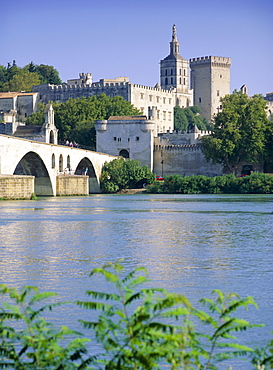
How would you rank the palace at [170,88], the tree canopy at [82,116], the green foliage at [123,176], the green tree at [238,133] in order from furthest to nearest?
the palace at [170,88], the tree canopy at [82,116], the green tree at [238,133], the green foliage at [123,176]

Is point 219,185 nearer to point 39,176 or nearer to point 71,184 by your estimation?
point 71,184

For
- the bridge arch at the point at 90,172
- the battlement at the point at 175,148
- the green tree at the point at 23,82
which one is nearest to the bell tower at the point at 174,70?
the green tree at the point at 23,82

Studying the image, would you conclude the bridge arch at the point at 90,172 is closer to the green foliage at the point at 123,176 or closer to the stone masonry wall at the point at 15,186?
the green foliage at the point at 123,176

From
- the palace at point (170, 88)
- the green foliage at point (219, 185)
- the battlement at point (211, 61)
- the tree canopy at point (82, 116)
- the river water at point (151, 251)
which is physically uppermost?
the battlement at point (211, 61)

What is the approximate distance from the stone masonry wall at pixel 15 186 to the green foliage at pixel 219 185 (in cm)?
1981

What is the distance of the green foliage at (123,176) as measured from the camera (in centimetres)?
6988

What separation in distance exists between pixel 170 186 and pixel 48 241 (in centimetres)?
4463

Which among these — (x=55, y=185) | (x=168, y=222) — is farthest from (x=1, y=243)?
(x=55, y=185)

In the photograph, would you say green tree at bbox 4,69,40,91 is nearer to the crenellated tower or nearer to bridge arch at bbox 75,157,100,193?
the crenellated tower

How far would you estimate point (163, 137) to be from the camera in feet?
271

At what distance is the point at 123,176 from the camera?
7006cm

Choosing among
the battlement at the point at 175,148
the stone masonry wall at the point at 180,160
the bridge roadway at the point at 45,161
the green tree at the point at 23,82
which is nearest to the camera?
the bridge roadway at the point at 45,161

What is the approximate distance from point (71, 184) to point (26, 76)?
5912 cm

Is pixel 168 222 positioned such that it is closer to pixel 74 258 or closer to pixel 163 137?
pixel 74 258
